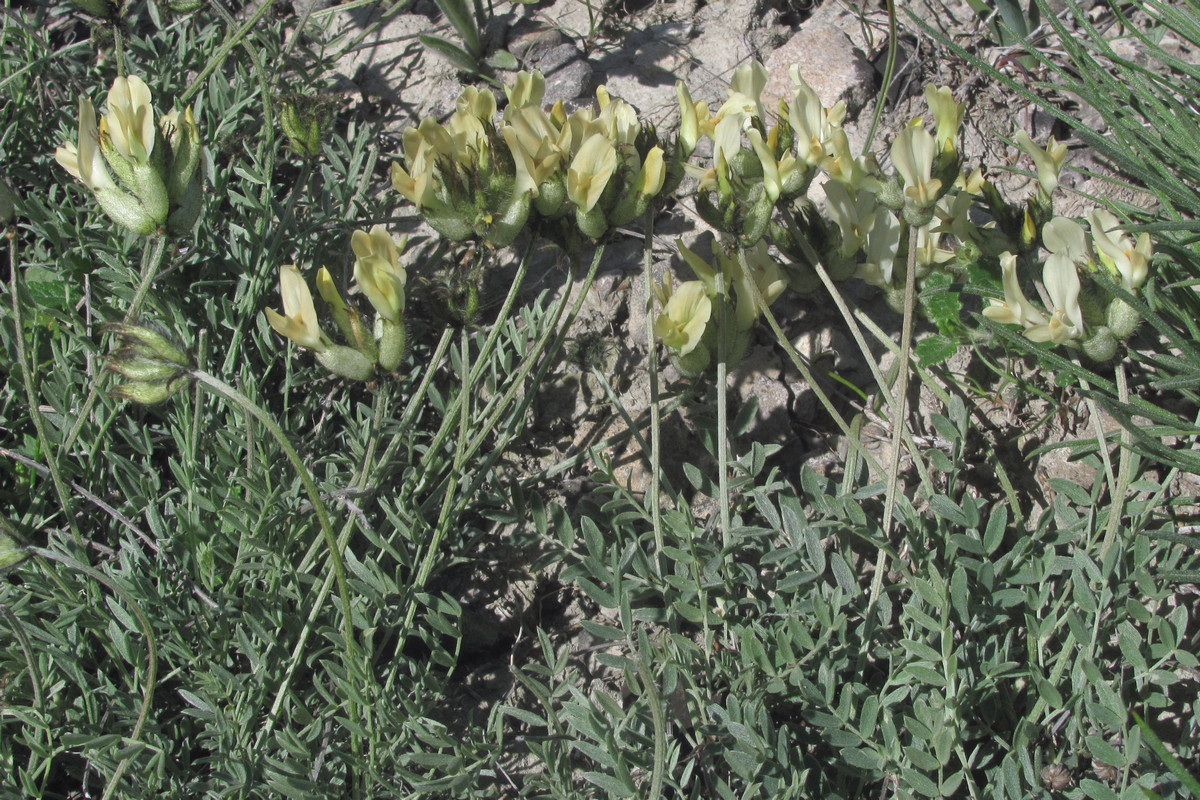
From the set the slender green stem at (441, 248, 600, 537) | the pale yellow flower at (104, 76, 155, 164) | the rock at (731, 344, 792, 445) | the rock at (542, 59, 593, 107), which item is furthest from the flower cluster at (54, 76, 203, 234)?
the rock at (731, 344, 792, 445)

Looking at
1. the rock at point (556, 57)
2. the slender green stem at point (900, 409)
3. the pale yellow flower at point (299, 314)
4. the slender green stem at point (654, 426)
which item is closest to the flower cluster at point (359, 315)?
the pale yellow flower at point (299, 314)

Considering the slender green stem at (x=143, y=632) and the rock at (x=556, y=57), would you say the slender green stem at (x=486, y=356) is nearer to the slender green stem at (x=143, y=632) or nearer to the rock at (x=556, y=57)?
the slender green stem at (x=143, y=632)

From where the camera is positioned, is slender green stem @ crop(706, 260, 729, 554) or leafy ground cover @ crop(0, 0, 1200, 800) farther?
slender green stem @ crop(706, 260, 729, 554)

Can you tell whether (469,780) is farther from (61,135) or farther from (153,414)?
(61,135)

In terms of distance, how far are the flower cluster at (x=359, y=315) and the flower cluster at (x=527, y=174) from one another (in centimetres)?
13

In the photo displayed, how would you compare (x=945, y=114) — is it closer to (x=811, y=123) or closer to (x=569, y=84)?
(x=811, y=123)

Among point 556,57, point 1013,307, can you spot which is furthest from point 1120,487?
point 556,57

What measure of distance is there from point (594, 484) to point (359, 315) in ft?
2.42

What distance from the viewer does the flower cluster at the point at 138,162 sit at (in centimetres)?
173

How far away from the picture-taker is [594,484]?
220 cm

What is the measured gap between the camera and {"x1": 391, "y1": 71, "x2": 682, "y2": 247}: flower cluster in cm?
173

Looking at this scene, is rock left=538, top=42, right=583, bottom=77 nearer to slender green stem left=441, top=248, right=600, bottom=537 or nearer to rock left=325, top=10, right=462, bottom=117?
rock left=325, top=10, right=462, bottom=117

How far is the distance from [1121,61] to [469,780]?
2.21 metres

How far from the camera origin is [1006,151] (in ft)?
8.61
